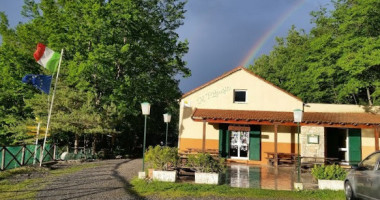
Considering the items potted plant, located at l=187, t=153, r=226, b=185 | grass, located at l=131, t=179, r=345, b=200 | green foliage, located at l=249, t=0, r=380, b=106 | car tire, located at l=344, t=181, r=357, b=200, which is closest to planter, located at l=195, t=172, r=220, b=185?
potted plant, located at l=187, t=153, r=226, b=185

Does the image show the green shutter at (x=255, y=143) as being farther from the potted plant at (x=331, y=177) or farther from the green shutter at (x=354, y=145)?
the potted plant at (x=331, y=177)

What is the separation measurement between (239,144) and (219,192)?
34.0 ft

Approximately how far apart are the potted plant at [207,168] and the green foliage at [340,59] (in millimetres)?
13549

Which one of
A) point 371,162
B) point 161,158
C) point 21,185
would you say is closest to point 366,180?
point 371,162

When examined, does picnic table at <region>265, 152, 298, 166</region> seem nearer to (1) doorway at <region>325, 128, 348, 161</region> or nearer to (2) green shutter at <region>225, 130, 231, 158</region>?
(2) green shutter at <region>225, 130, 231, 158</region>

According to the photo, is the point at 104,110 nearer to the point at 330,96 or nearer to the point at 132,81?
the point at 132,81

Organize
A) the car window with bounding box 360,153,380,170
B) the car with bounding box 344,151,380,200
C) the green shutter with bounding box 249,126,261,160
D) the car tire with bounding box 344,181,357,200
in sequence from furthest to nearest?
the green shutter with bounding box 249,126,261,160 → the car tire with bounding box 344,181,357,200 → the car window with bounding box 360,153,380,170 → the car with bounding box 344,151,380,200

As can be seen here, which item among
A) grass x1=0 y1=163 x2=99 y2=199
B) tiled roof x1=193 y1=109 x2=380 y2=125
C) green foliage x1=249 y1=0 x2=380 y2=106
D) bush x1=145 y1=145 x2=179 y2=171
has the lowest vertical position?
grass x1=0 y1=163 x2=99 y2=199

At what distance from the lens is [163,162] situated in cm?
1078

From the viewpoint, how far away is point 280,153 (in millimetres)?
17047

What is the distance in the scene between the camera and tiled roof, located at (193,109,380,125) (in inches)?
667

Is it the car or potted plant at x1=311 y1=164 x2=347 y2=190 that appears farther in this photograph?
potted plant at x1=311 y1=164 x2=347 y2=190

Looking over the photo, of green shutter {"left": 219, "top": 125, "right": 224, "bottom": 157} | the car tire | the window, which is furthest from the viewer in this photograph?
the window

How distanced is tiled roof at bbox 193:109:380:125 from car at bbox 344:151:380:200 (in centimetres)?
936
